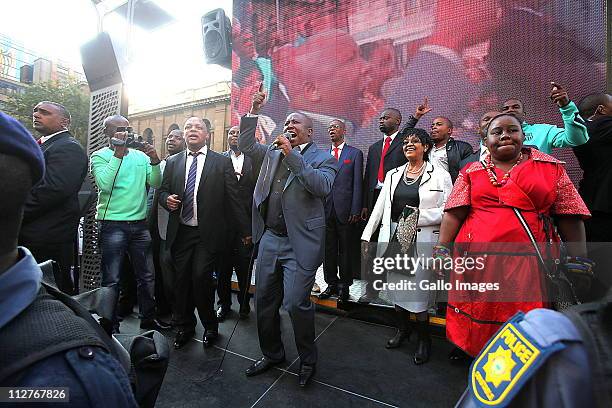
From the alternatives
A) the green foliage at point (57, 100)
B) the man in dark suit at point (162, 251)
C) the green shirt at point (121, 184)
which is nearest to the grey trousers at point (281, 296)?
the man in dark suit at point (162, 251)

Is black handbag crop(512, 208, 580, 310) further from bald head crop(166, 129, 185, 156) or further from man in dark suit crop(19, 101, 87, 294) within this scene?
bald head crop(166, 129, 185, 156)

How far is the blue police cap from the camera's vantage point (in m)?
0.65

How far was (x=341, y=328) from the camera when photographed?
357 centimetres

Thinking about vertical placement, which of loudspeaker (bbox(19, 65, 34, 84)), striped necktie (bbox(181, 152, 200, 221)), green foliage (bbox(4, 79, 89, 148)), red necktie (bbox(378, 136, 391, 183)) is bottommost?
striped necktie (bbox(181, 152, 200, 221))

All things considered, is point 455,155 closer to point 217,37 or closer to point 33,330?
point 33,330

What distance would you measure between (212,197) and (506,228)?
252 cm

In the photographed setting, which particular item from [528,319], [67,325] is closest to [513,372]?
[528,319]

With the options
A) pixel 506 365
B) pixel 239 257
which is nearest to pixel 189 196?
pixel 239 257

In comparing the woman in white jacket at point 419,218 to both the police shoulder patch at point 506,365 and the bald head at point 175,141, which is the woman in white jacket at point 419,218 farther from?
the bald head at point 175,141

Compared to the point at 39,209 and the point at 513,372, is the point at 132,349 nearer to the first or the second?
the point at 513,372

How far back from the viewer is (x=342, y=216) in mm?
4090

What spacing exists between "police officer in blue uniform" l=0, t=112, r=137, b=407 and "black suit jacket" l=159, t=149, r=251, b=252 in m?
2.49

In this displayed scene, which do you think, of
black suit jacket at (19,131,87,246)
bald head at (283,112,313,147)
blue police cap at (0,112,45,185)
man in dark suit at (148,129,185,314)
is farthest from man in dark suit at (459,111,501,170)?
black suit jacket at (19,131,87,246)

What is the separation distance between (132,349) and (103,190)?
3.04 meters
